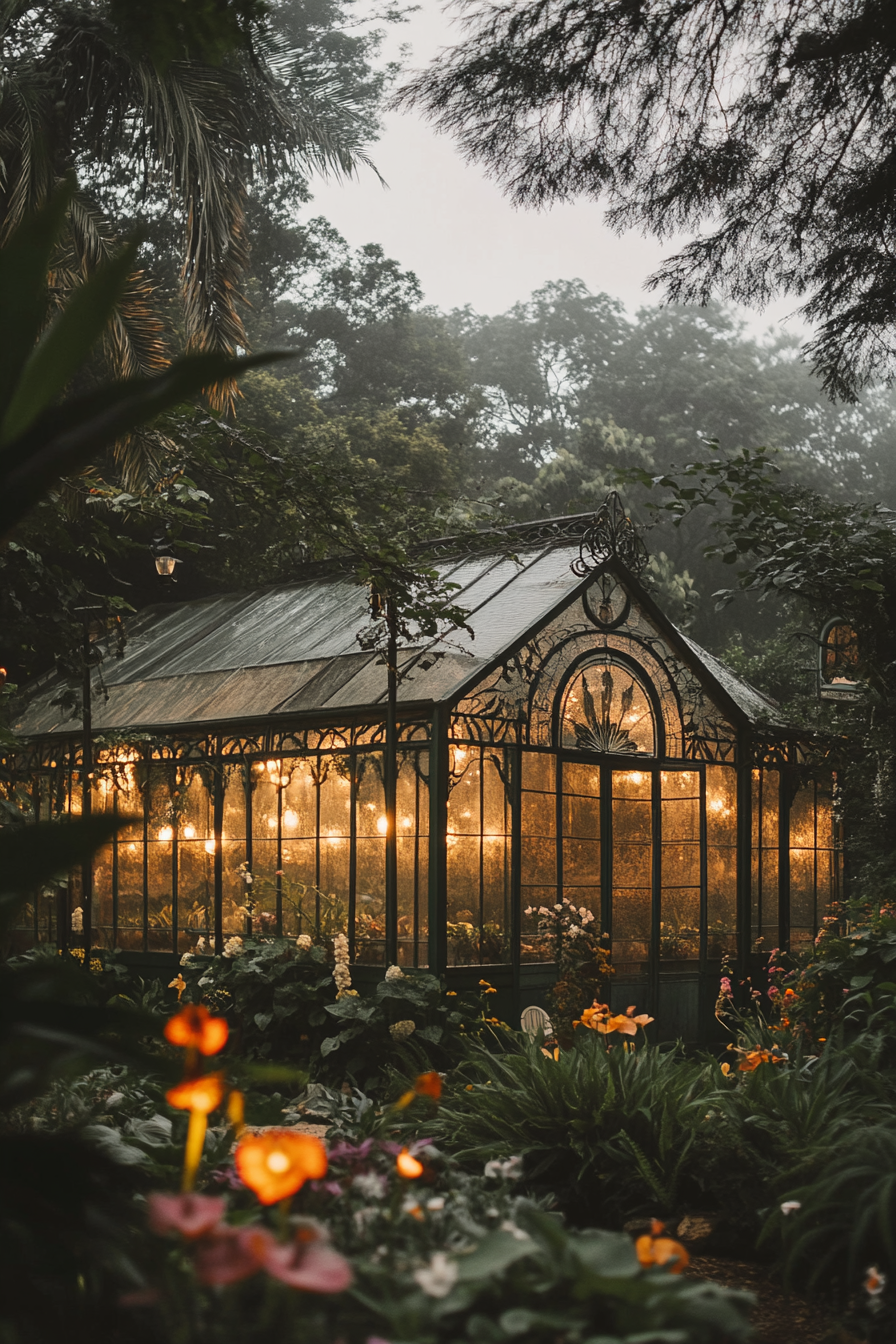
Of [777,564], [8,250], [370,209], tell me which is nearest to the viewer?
[8,250]

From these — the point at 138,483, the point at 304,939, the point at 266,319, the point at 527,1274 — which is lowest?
the point at 304,939

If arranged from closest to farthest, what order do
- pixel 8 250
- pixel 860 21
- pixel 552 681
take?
pixel 8 250
pixel 860 21
pixel 552 681

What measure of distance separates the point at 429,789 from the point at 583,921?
1257 millimetres

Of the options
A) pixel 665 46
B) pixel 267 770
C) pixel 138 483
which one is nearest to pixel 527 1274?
pixel 665 46

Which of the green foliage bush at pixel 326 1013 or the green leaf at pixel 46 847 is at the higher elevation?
the green leaf at pixel 46 847

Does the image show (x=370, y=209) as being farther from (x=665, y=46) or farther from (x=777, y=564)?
(x=665, y=46)

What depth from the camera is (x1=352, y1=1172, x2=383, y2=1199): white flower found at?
1704 mm

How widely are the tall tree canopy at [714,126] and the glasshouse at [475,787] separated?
336 centimetres

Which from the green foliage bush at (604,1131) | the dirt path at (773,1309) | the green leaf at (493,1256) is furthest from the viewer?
the green foliage bush at (604,1131)

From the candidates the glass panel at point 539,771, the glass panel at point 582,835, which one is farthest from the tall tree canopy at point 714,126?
the glass panel at point 582,835

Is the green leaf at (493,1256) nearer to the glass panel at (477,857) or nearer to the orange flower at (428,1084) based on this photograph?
the orange flower at (428,1084)

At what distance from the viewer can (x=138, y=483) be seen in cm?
793

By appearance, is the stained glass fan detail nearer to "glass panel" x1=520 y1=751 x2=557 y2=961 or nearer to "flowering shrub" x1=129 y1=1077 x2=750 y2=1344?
"glass panel" x1=520 y1=751 x2=557 y2=961

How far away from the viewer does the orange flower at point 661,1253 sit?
158 centimetres
